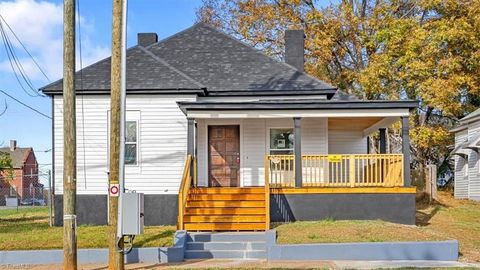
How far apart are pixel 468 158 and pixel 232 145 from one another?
52.1ft

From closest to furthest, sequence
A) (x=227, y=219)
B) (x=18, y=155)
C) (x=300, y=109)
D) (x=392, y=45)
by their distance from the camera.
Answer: (x=227, y=219) → (x=300, y=109) → (x=392, y=45) → (x=18, y=155)

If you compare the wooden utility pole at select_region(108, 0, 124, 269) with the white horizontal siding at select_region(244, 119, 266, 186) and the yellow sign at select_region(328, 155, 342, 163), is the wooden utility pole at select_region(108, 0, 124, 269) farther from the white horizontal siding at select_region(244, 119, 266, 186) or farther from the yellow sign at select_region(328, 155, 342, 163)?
the white horizontal siding at select_region(244, 119, 266, 186)

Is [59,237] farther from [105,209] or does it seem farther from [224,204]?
[224,204]

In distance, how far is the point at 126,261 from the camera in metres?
11.7

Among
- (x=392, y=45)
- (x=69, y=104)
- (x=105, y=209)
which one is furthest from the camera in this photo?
(x=392, y=45)

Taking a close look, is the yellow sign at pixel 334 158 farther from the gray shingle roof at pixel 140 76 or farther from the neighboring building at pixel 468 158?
the neighboring building at pixel 468 158

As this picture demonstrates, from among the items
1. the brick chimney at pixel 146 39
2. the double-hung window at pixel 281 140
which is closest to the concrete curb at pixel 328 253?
the double-hung window at pixel 281 140

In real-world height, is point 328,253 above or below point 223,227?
below

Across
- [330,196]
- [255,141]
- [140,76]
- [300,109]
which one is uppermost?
[140,76]

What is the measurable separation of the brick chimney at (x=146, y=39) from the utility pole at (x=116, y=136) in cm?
1179

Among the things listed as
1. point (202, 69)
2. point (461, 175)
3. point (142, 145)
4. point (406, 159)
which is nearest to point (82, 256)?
point (142, 145)

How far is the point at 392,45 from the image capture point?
27547 millimetres

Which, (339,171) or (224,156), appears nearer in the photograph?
(339,171)

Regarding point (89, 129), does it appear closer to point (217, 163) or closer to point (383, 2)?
point (217, 163)
